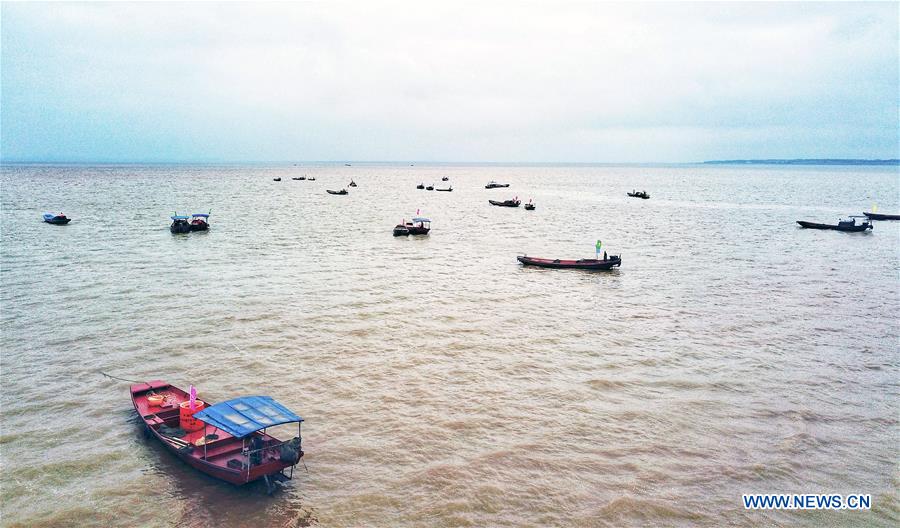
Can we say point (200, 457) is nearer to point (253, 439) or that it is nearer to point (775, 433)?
point (253, 439)

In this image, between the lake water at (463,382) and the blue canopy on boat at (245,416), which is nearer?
the blue canopy on boat at (245,416)

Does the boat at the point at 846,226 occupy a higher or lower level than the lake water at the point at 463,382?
higher

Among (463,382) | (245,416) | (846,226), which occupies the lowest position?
(463,382)

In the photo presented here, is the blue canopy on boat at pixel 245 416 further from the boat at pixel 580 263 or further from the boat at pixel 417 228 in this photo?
the boat at pixel 417 228

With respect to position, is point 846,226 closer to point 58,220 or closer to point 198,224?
point 198,224

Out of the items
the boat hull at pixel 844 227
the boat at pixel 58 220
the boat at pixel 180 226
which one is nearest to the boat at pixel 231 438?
the boat at pixel 180 226

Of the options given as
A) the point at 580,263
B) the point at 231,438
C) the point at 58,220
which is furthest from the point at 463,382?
the point at 58,220
